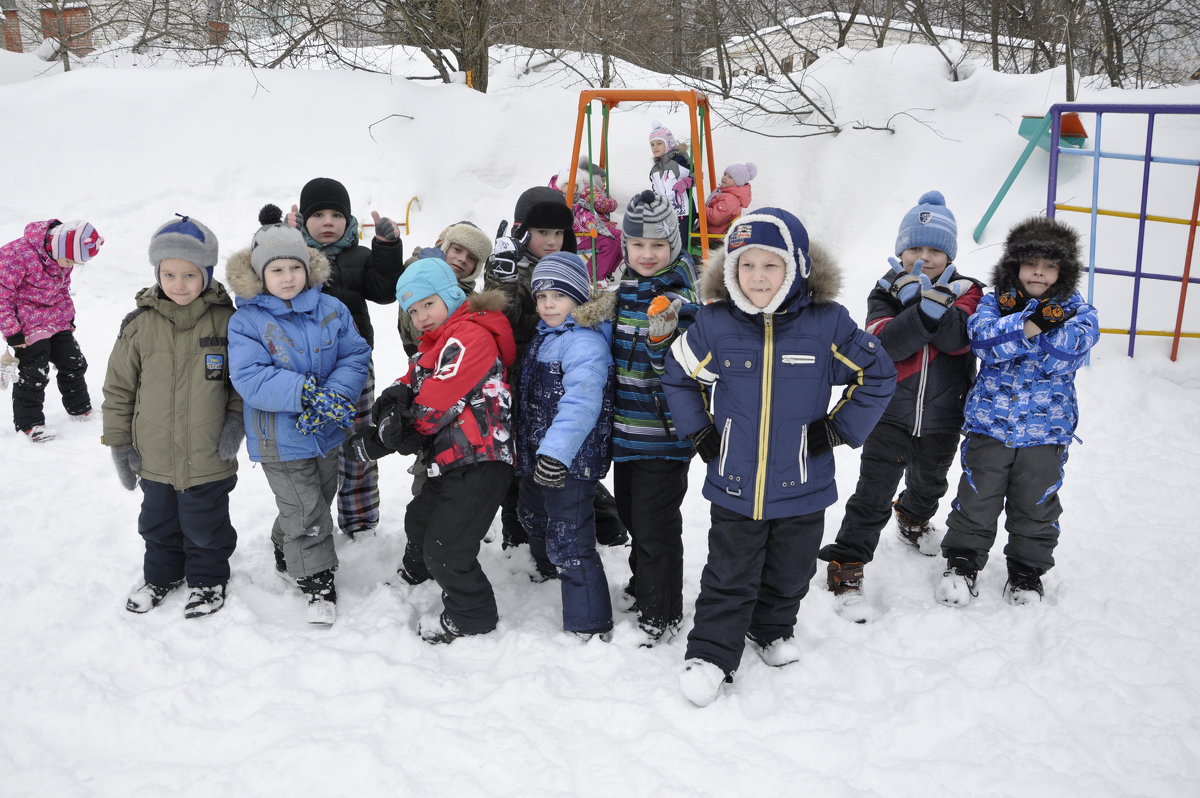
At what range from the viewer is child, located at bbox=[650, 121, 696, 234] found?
24.6ft

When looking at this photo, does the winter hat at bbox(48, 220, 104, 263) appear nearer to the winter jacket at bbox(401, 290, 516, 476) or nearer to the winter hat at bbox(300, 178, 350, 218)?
the winter hat at bbox(300, 178, 350, 218)

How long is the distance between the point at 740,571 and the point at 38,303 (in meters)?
4.99

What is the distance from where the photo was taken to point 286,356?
310 centimetres

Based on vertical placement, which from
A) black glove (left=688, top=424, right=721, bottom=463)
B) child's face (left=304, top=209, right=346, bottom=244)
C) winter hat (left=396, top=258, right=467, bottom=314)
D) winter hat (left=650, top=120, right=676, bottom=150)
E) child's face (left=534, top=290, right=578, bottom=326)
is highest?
winter hat (left=650, top=120, right=676, bottom=150)

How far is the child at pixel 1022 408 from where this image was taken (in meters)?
3.02

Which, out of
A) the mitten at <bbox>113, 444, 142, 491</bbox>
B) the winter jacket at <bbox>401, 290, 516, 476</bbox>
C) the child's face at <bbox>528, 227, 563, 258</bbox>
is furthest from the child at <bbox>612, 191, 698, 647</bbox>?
the mitten at <bbox>113, 444, 142, 491</bbox>

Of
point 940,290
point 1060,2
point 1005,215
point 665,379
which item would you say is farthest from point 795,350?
point 1060,2

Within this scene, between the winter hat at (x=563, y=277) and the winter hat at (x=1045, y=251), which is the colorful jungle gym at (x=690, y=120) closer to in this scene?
the winter hat at (x=563, y=277)

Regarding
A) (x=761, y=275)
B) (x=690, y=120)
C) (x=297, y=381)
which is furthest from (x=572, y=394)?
(x=690, y=120)

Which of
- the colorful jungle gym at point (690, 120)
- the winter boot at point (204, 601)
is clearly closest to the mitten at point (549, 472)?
the winter boot at point (204, 601)

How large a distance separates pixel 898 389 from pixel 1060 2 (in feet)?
26.0

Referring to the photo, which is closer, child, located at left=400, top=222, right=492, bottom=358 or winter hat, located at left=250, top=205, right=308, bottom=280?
winter hat, located at left=250, top=205, right=308, bottom=280

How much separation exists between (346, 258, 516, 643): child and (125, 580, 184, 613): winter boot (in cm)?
113

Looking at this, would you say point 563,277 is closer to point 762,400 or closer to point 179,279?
point 762,400
